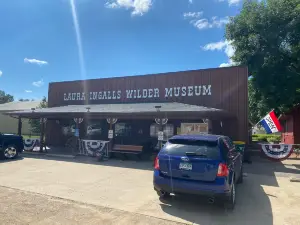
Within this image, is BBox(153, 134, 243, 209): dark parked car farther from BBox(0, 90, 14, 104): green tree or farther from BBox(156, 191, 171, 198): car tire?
BBox(0, 90, 14, 104): green tree

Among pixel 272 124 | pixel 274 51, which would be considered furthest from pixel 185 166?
pixel 274 51

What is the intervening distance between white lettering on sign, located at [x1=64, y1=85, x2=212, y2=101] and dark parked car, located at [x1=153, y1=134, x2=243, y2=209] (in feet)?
36.1

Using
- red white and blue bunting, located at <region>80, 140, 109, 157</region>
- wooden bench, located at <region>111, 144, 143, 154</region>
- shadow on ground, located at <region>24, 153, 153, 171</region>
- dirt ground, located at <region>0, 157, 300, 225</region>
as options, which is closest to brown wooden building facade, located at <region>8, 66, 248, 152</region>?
red white and blue bunting, located at <region>80, 140, 109, 157</region>

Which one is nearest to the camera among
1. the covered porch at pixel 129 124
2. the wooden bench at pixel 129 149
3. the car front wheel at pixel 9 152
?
the covered porch at pixel 129 124

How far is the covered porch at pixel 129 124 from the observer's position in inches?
528

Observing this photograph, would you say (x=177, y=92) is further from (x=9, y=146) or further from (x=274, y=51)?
(x=9, y=146)

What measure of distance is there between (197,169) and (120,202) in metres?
2.19

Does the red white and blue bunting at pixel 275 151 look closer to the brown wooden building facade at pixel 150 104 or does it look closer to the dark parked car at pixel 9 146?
the brown wooden building facade at pixel 150 104

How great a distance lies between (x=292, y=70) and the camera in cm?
2097

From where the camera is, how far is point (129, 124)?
1928cm

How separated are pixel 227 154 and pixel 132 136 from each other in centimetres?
1333

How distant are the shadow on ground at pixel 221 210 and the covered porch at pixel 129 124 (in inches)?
233

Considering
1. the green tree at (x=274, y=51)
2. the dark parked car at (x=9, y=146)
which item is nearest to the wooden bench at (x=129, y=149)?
the dark parked car at (x=9, y=146)

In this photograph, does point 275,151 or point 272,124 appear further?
point 275,151
